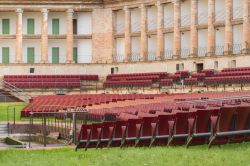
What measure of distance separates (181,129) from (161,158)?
3.39 metres

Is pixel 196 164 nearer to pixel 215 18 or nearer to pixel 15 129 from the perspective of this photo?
pixel 15 129

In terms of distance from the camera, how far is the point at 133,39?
84188 mm

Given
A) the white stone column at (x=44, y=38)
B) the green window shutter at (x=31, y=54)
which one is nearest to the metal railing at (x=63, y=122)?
the white stone column at (x=44, y=38)

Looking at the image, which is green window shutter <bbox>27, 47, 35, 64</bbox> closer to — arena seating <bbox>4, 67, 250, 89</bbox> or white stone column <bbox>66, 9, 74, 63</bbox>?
white stone column <bbox>66, 9, 74, 63</bbox>

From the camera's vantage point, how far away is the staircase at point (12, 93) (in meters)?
71.4

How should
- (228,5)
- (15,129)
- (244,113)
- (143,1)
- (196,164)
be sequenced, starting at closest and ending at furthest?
(196,164) → (244,113) → (15,129) → (228,5) → (143,1)

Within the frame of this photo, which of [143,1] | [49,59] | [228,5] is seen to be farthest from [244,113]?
[49,59]

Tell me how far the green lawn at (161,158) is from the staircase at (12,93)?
53034 mm

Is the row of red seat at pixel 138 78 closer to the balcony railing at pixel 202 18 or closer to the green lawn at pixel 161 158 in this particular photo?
the balcony railing at pixel 202 18

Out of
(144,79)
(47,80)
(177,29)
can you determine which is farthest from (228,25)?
(47,80)

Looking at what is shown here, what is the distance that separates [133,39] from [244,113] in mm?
65938

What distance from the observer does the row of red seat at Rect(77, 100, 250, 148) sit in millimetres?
18172

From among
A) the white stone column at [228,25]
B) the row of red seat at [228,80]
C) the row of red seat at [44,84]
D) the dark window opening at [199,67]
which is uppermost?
the white stone column at [228,25]

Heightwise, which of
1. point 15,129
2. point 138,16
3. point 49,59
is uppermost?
point 138,16
